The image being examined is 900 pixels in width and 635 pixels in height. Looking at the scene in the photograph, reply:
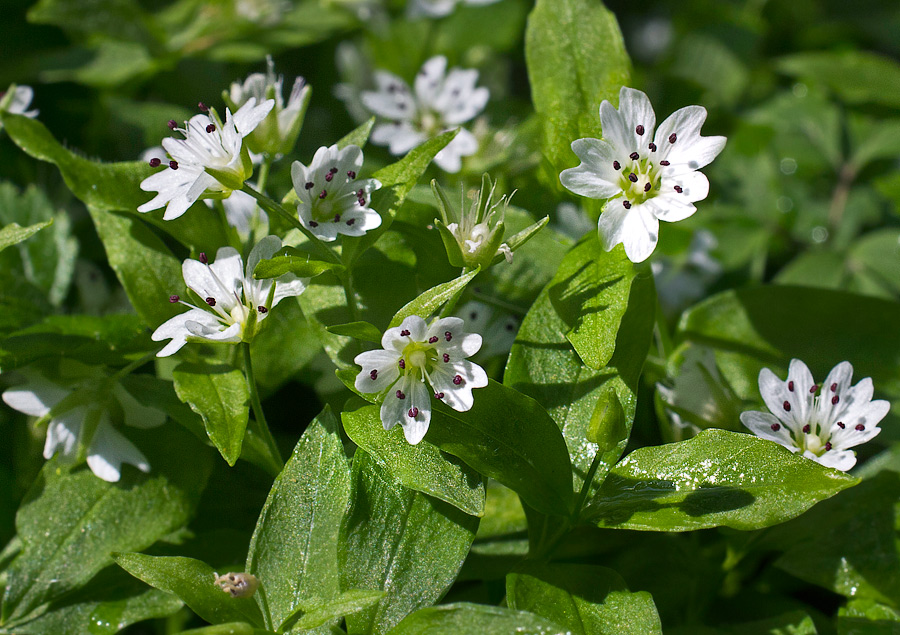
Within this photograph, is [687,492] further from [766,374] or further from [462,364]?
[462,364]

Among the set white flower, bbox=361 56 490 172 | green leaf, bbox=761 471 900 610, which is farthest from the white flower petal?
green leaf, bbox=761 471 900 610

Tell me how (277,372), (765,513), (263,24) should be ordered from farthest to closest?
(263,24) < (277,372) < (765,513)

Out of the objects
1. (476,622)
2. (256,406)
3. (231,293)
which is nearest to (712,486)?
(476,622)

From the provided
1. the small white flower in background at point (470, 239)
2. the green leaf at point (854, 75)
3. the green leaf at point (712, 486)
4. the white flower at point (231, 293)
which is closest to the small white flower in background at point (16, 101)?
the white flower at point (231, 293)

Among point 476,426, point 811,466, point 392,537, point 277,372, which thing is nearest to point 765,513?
point 811,466

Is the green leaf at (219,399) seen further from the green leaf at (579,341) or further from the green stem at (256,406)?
Result: the green leaf at (579,341)

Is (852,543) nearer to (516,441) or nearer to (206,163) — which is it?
(516,441)
